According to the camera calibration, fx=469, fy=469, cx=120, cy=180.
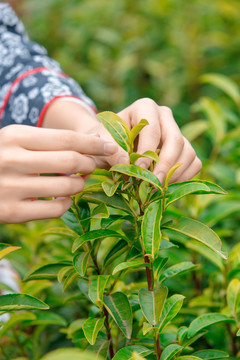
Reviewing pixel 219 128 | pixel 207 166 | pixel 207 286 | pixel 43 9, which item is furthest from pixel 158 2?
pixel 207 286

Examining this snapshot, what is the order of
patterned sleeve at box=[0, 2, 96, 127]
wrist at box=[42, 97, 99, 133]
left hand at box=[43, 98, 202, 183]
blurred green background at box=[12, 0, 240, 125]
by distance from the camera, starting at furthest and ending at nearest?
blurred green background at box=[12, 0, 240, 125]
patterned sleeve at box=[0, 2, 96, 127]
wrist at box=[42, 97, 99, 133]
left hand at box=[43, 98, 202, 183]

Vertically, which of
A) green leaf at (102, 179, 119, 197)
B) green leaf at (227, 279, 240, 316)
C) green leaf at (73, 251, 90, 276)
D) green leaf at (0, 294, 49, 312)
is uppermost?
green leaf at (102, 179, 119, 197)

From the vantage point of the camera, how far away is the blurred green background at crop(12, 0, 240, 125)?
2.36 m

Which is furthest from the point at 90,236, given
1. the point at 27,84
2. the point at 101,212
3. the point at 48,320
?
the point at 27,84

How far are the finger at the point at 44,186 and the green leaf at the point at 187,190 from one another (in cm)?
17

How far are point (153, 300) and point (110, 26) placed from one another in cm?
226

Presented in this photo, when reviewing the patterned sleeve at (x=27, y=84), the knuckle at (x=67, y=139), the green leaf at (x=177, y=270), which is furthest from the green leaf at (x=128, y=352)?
the patterned sleeve at (x=27, y=84)

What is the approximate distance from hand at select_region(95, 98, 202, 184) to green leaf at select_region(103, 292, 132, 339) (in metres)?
0.22

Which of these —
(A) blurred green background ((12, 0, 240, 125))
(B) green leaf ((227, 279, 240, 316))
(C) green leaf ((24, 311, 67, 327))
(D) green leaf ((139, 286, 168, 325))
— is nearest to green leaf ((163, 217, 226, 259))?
(D) green leaf ((139, 286, 168, 325))

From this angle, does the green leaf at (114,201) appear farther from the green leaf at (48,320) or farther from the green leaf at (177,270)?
the green leaf at (48,320)

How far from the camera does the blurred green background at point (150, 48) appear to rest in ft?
7.73

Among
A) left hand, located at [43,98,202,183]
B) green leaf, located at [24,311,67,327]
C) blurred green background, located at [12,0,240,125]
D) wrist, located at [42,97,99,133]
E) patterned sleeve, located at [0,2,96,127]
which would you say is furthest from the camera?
blurred green background, located at [12,0,240,125]

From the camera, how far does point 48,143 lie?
29.8 inches

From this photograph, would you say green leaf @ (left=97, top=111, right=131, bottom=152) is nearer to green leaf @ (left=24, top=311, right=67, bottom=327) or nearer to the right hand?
the right hand
